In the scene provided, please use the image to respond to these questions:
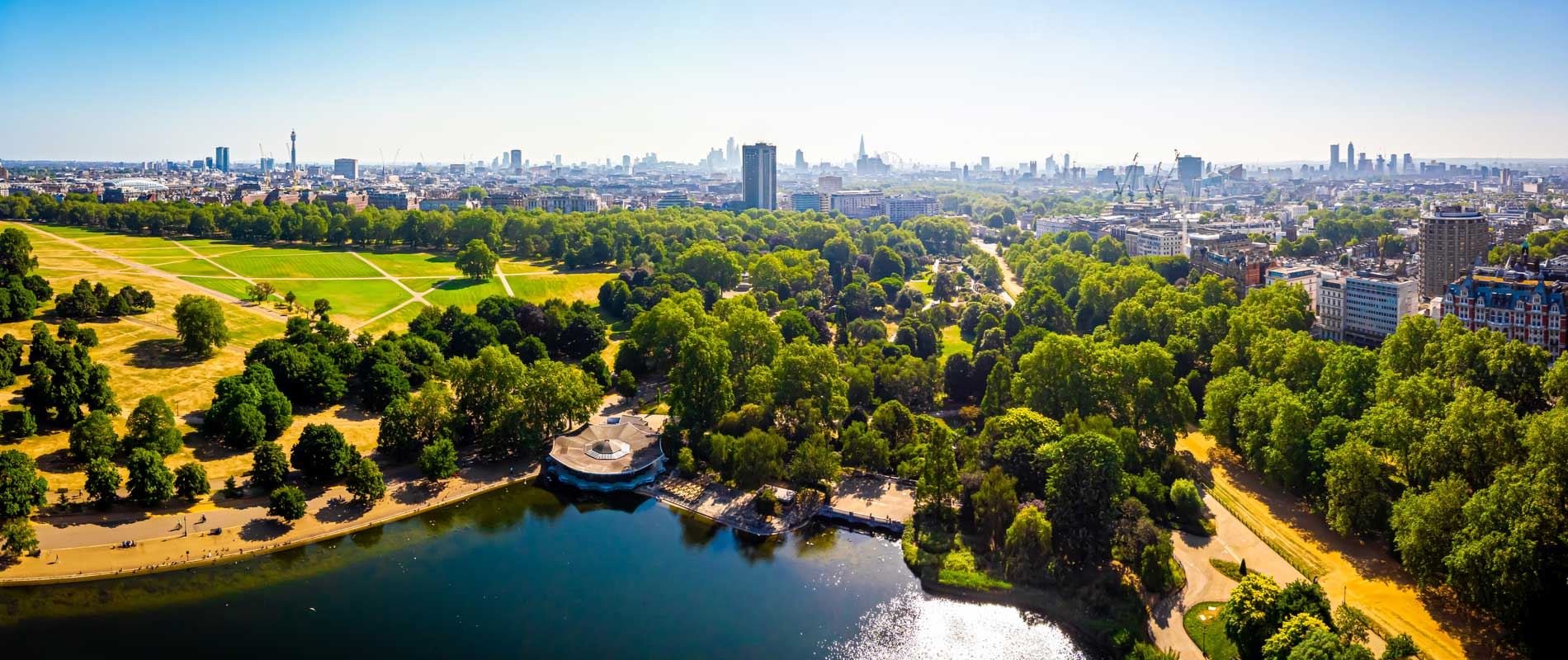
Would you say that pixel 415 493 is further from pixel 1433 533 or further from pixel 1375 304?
pixel 1375 304

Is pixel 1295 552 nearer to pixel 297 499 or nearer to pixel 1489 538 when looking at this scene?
pixel 1489 538

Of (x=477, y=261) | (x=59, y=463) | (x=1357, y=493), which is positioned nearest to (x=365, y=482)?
(x=59, y=463)

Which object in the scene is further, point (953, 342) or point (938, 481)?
point (953, 342)

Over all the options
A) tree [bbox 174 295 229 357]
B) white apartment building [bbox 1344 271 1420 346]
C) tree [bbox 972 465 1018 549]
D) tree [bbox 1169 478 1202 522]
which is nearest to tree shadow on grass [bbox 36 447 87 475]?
tree [bbox 174 295 229 357]

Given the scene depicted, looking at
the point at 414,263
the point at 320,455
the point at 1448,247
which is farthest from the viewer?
the point at 414,263

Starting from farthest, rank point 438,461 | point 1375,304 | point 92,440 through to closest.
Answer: point 1375,304, point 438,461, point 92,440

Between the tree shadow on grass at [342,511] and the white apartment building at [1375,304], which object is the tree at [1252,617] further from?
the white apartment building at [1375,304]
